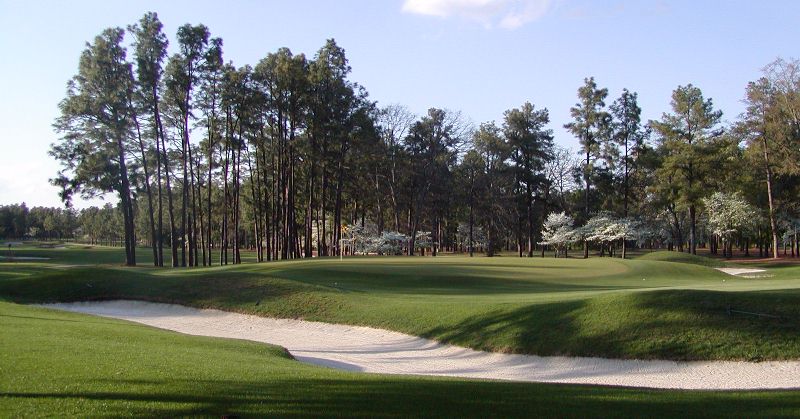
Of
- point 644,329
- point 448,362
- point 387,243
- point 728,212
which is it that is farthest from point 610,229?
point 448,362

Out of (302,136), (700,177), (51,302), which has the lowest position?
(51,302)

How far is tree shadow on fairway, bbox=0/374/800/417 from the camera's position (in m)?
8.44

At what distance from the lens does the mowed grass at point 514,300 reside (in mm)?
17031

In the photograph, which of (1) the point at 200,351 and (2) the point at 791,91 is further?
(2) the point at 791,91

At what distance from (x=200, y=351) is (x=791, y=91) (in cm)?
6345

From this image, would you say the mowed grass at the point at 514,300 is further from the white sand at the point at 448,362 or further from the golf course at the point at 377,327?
the white sand at the point at 448,362

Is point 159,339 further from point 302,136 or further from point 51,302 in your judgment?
point 302,136

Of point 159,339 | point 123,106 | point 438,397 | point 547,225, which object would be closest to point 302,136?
point 123,106

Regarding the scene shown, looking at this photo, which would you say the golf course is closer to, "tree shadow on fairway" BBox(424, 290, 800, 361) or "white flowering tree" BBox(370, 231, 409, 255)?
"tree shadow on fairway" BBox(424, 290, 800, 361)

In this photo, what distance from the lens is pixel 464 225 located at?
9581cm

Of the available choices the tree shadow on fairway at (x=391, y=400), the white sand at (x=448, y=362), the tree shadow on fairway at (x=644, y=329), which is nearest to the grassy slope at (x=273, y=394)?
the tree shadow on fairway at (x=391, y=400)

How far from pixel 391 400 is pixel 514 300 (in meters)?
14.9

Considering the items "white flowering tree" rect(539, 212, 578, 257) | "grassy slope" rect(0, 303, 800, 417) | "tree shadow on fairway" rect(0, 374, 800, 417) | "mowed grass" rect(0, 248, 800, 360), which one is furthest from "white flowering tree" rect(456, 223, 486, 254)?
"tree shadow on fairway" rect(0, 374, 800, 417)

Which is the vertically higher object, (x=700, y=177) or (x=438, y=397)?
(x=700, y=177)
